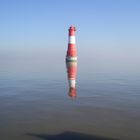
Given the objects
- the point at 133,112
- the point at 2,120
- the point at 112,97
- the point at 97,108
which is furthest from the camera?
the point at 112,97

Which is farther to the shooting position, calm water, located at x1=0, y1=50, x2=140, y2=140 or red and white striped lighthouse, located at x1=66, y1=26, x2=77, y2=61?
red and white striped lighthouse, located at x1=66, y1=26, x2=77, y2=61

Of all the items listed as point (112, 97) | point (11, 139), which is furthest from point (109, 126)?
point (112, 97)

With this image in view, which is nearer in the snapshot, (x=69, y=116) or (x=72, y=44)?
(x=69, y=116)

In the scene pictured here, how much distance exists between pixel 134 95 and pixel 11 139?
5112 millimetres

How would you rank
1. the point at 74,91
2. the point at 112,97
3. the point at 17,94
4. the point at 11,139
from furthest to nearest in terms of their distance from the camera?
the point at 74,91
the point at 17,94
the point at 112,97
the point at 11,139

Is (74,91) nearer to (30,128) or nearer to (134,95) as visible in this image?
(134,95)

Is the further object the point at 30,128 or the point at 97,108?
the point at 97,108

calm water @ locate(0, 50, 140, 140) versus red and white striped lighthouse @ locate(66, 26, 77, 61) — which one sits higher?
red and white striped lighthouse @ locate(66, 26, 77, 61)

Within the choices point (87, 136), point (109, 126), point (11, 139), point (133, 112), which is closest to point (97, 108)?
point (133, 112)

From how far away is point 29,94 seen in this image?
32.0 ft

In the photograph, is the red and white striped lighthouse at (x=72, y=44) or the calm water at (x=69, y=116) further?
the red and white striped lighthouse at (x=72, y=44)

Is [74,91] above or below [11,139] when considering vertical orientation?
above

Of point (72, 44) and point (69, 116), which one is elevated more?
point (72, 44)

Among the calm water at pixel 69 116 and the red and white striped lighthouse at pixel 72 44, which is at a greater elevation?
the red and white striped lighthouse at pixel 72 44
